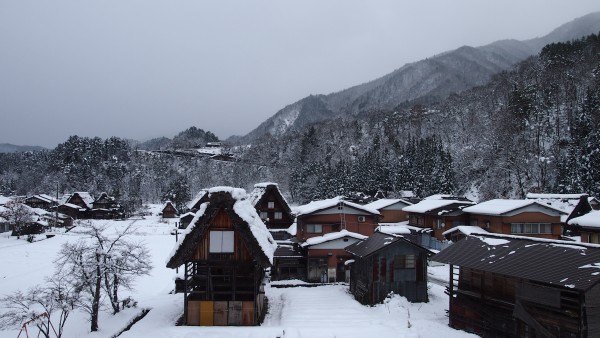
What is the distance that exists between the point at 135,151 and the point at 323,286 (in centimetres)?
11151

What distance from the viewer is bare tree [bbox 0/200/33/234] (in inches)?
1986

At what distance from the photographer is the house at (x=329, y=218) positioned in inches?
1176

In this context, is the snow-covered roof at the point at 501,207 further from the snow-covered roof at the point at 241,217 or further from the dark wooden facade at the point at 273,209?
the snow-covered roof at the point at 241,217

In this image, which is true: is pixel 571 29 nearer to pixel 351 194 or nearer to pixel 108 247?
pixel 351 194

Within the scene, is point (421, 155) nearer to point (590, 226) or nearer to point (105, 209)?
point (590, 226)

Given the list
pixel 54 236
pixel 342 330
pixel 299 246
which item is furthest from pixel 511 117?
pixel 54 236

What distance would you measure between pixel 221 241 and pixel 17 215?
47.8 m

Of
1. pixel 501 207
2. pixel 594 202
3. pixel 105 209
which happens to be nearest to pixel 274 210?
pixel 501 207

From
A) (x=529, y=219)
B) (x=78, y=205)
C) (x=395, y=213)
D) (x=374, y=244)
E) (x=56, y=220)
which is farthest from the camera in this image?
(x=78, y=205)

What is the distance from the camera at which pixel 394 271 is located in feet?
71.5

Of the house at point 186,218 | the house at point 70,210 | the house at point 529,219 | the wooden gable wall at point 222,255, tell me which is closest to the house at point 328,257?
the wooden gable wall at point 222,255

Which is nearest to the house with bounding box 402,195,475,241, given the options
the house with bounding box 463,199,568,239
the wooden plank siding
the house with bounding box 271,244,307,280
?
the house with bounding box 463,199,568,239

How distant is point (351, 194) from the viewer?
7031cm

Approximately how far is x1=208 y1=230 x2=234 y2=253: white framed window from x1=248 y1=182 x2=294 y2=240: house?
19.0 metres
